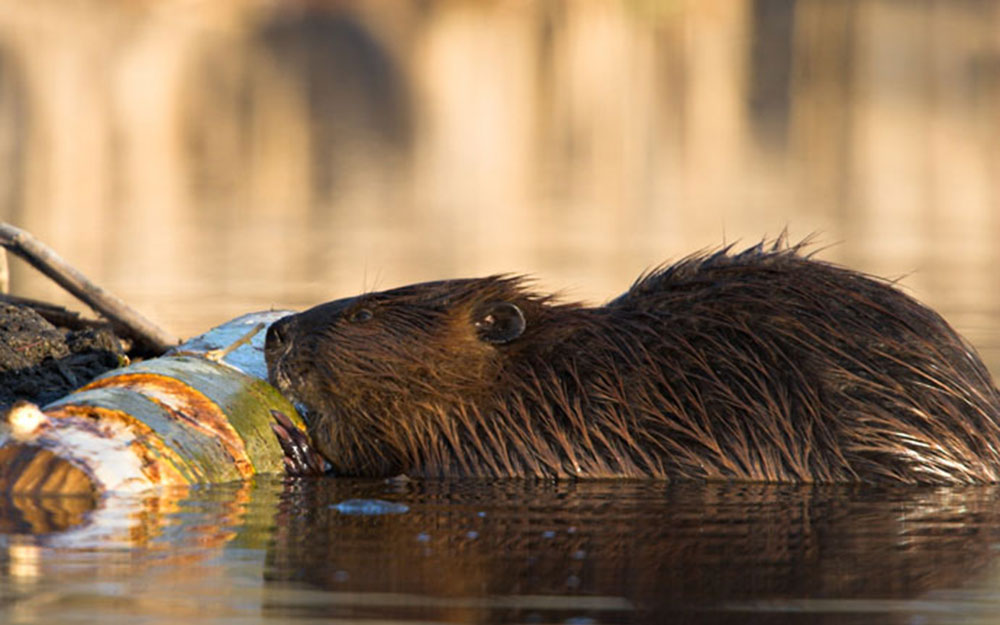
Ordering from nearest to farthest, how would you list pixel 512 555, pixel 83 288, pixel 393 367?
pixel 512 555 < pixel 393 367 < pixel 83 288

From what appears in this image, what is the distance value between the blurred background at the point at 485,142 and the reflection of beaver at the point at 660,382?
1.14 metres

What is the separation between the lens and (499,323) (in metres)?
5.50

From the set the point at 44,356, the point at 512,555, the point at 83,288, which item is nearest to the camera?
the point at 512,555

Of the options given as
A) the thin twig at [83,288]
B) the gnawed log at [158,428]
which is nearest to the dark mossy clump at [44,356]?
the thin twig at [83,288]

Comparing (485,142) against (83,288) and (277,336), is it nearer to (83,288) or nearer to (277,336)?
(83,288)

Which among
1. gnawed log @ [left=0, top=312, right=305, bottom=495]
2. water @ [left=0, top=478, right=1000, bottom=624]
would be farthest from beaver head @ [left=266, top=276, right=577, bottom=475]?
water @ [left=0, top=478, right=1000, bottom=624]

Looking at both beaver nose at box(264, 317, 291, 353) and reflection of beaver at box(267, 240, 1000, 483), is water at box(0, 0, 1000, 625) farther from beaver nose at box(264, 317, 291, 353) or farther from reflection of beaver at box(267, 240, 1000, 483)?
beaver nose at box(264, 317, 291, 353)

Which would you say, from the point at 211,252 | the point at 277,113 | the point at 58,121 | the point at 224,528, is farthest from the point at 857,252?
the point at 277,113

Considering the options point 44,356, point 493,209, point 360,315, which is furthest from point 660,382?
point 493,209

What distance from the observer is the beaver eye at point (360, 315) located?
549 cm

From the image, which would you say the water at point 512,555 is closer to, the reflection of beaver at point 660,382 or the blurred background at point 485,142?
the reflection of beaver at point 660,382

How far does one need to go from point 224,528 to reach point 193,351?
133 centimetres

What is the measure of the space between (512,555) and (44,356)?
294cm

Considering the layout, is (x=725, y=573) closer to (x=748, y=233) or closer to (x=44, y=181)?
(x=748, y=233)
